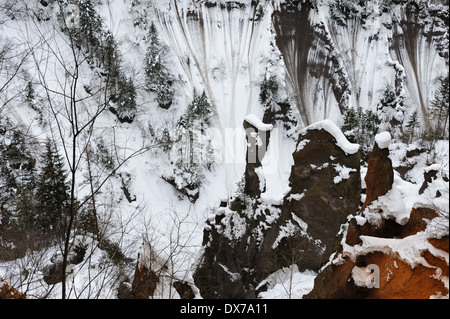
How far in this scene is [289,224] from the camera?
39.3 feet

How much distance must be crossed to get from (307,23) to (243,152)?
68.1 feet

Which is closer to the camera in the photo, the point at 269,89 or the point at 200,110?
the point at 200,110

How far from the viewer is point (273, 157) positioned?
2525 centimetres

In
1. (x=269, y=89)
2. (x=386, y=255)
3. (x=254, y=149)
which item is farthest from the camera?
(x=269, y=89)

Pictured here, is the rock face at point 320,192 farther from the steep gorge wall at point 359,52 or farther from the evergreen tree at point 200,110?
the steep gorge wall at point 359,52

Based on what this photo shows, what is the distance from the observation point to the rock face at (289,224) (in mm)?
10742

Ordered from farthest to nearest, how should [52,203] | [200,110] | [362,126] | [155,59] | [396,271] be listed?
[155,59] → [200,110] → [362,126] → [396,271] → [52,203]

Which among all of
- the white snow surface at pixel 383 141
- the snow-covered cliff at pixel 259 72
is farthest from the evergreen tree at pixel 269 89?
the white snow surface at pixel 383 141

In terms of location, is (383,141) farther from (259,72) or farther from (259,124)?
(259,72)

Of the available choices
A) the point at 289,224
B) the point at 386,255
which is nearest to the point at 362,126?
the point at 289,224

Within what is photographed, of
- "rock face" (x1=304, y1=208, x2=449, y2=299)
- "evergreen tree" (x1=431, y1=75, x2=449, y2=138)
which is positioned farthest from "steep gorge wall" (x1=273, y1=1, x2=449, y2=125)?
"rock face" (x1=304, y1=208, x2=449, y2=299)

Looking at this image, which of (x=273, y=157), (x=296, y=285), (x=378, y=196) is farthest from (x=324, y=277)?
(x=273, y=157)
